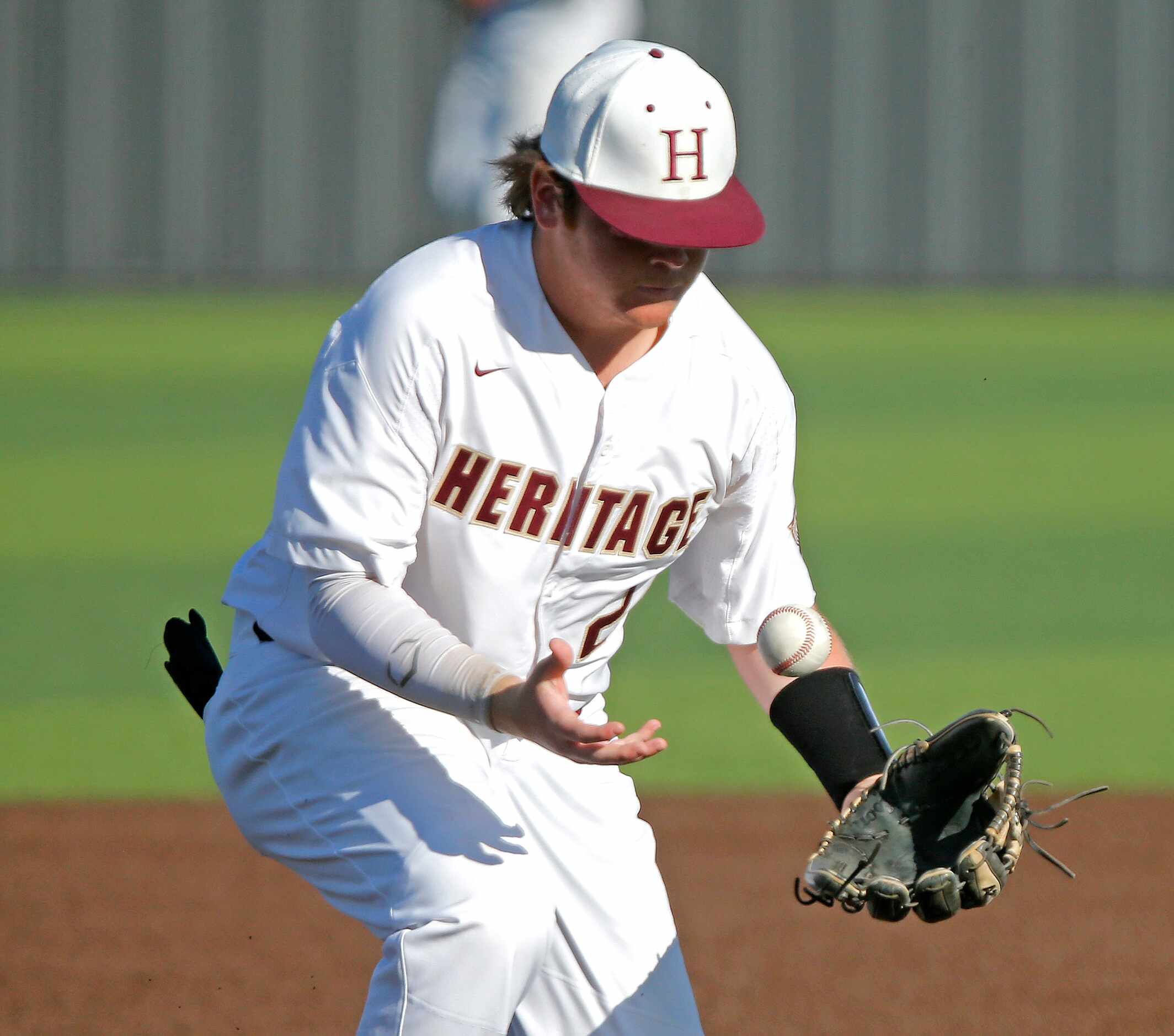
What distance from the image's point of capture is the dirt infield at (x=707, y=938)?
436 centimetres

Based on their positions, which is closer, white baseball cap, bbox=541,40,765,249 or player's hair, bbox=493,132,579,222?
white baseball cap, bbox=541,40,765,249

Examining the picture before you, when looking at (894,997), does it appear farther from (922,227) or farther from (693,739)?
(922,227)

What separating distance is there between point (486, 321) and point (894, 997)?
2.41 metres

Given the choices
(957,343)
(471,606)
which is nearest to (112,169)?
(957,343)

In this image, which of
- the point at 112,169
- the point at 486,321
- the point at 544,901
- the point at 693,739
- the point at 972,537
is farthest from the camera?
the point at 112,169

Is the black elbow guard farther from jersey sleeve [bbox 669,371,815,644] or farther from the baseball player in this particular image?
jersey sleeve [bbox 669,371,815,644]

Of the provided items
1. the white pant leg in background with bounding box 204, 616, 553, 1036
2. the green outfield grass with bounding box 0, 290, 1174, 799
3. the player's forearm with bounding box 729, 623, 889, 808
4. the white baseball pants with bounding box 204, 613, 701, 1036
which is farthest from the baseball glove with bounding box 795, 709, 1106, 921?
the green outfield grass with bounding box 0, 290, 1174, 799

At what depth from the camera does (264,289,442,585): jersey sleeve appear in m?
2.71

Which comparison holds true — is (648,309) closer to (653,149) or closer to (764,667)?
(653,149)

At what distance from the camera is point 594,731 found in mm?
2393

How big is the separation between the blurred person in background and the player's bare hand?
8.25 meters

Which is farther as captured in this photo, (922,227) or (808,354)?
(922,227)

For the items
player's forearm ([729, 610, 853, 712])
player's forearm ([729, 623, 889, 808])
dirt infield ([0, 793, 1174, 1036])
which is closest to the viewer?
player's forearm ([729, 623, 889, 808])

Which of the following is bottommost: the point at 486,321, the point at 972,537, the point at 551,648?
the point at 972,537
